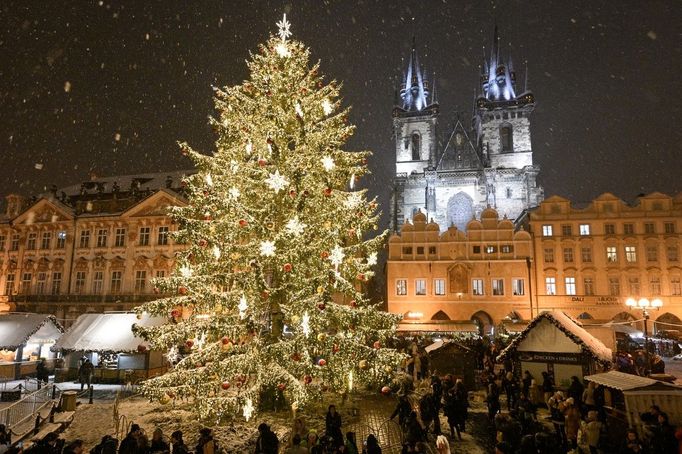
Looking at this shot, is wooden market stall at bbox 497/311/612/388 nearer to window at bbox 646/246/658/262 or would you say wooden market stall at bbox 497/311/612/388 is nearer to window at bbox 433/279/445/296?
window at bbox 433/279/445/296

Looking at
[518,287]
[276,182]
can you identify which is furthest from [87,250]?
[518,287]

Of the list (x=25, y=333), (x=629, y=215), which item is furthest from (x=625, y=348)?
(x=25, y=333)

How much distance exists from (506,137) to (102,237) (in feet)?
186

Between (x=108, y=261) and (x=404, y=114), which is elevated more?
(x=404, y=114)

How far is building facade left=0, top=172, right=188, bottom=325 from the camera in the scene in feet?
135

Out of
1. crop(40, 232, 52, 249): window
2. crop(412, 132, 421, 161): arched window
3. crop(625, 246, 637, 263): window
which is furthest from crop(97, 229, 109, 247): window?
crop(625, 246, 637, 263): window

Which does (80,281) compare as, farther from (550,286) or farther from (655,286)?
(655,286)

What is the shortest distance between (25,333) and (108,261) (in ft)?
58.3

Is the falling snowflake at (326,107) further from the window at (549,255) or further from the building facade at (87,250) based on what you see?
the window at (549,255)

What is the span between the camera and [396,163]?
72812 mm

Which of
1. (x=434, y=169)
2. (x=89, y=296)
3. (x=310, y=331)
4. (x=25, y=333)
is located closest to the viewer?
(x=310, y=331)

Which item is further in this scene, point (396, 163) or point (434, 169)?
point (396, 163)

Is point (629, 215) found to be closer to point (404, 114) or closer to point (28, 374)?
point (404, 114)

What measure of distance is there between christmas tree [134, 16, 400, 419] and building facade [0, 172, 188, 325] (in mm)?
27113
